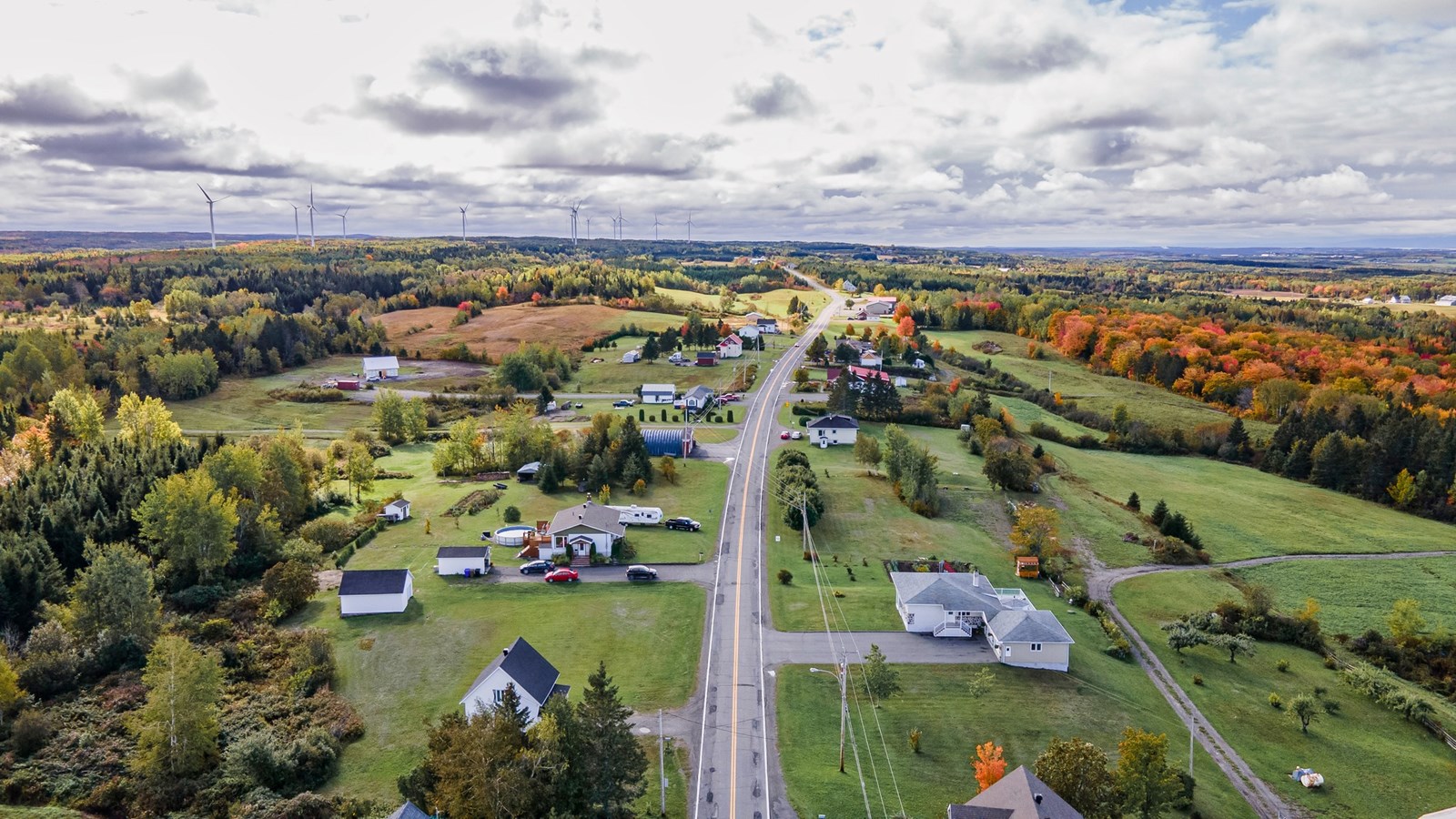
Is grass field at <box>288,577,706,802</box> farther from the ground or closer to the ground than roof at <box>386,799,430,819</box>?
closer to the ground

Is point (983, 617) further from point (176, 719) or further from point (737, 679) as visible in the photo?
point (176, 719)

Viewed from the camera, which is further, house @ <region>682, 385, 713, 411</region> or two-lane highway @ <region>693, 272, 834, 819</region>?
house @ <region>682, 385, 713, 411</region>

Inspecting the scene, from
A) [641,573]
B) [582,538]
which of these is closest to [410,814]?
[641,573]

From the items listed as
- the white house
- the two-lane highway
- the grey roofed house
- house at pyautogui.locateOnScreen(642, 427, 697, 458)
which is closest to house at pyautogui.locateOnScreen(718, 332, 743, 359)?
the white house

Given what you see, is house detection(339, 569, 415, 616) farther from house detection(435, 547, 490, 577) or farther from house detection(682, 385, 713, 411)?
house detection(682, 385, 713, 411)

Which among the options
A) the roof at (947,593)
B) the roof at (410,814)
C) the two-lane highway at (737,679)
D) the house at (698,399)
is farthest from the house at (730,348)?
the roof at (410,814)

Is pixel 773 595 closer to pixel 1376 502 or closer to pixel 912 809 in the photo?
pixel 912 809

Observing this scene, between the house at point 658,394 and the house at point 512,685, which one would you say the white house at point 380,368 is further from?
the house at point 512,685
